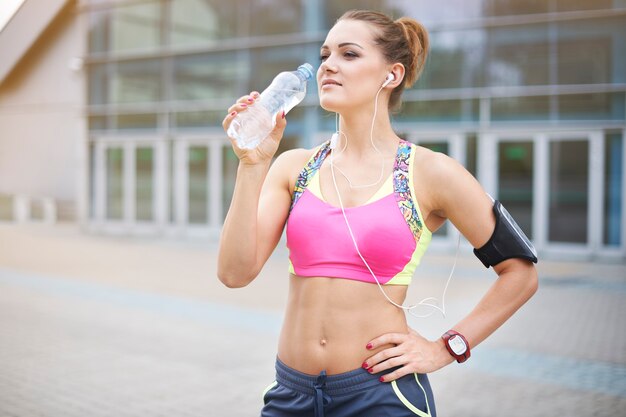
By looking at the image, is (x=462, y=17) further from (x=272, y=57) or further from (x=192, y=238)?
(x=192, y=238)

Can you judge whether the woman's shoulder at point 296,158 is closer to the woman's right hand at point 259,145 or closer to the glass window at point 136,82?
the woman's right hand at point 259,145

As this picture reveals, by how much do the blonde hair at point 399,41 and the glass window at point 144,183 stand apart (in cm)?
1926

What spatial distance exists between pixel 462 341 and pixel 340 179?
596 mm

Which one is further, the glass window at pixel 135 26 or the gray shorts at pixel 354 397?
the glass window at pixel 135 26

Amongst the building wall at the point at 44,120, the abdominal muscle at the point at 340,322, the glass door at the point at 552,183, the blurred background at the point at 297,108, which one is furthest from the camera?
the building wall at the point at 44,120

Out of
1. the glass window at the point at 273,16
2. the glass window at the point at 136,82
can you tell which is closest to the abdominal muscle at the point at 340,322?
the glass window at the point at 273,16

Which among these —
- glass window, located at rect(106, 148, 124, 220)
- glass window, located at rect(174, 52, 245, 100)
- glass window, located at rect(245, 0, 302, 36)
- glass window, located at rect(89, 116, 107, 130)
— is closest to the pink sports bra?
glass window, located at rect(245, 0, 302, 36)

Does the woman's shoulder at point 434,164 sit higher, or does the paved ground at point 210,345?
the woman's shoulder at point 434,164

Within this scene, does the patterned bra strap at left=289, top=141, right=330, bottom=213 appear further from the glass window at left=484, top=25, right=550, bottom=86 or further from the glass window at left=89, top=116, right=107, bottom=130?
the glass window at left=89, top=116, right=107, bottom=130

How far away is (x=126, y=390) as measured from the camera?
568cm

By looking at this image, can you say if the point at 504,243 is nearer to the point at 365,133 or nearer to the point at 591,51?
the point at 365,133

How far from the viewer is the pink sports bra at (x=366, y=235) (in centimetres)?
203

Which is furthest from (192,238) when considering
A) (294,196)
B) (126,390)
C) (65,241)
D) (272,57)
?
(294,196)

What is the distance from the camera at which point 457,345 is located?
7.09ft
